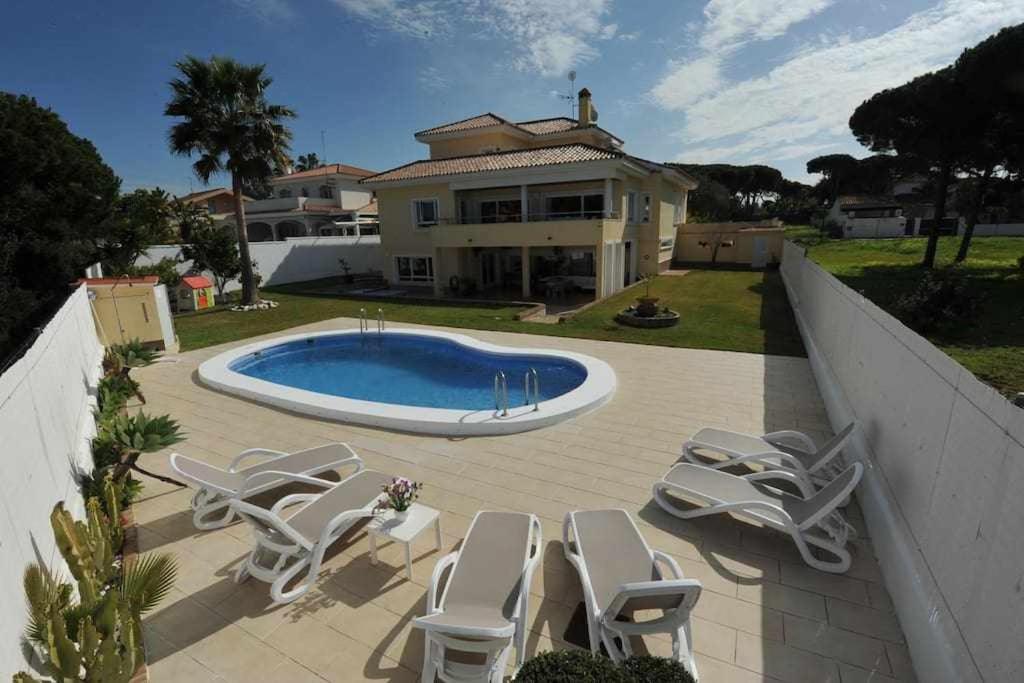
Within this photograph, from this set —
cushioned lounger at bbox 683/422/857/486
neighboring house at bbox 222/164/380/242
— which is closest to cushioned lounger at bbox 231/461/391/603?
cushioned lounger at bbox 683/422/857/486

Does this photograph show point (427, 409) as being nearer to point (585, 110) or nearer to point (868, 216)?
point (585, 110)

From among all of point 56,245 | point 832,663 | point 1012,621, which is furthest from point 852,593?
point 56,245

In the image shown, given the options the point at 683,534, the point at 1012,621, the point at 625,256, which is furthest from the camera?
the point at 625,256

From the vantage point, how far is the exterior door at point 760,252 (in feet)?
105

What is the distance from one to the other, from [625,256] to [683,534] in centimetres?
2149

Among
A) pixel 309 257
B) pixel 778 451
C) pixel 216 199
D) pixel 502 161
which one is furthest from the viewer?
pixel 216 199

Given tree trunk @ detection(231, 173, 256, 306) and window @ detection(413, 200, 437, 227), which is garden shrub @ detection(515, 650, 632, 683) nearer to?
tree trunk @ detection(231, 173, 256, 306)

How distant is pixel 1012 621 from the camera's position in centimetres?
260

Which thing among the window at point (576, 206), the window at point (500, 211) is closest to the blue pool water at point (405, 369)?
the window at point (500, 211)

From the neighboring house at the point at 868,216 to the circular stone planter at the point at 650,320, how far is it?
136 ft

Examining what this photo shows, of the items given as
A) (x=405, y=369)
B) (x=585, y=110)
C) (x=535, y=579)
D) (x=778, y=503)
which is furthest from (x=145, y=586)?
(x=585, y=110)

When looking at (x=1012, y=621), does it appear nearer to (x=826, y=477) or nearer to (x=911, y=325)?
(x=826, y=477)

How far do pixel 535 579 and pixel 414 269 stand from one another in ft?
79.3

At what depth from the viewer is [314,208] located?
41062mm
